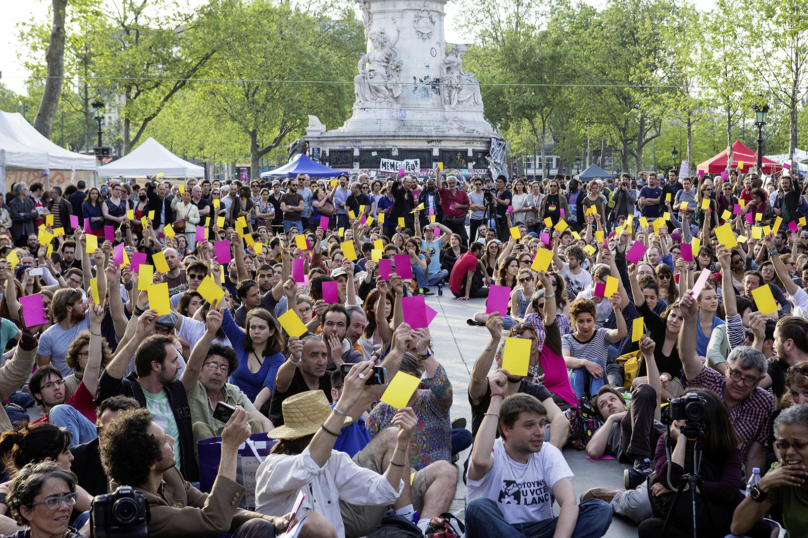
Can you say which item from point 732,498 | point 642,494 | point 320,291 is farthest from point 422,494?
point 320,291

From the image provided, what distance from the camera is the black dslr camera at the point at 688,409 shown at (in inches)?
176

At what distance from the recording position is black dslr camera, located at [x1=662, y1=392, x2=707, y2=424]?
4.46 m

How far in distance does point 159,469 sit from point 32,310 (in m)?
4.19

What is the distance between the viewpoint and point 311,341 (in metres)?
6.16

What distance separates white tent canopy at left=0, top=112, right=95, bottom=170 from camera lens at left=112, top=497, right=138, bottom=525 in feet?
65.4

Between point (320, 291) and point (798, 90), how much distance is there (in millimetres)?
25416

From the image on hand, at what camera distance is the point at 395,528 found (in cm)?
479

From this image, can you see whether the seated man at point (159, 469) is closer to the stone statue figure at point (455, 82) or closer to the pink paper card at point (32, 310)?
the pink paper card at point (32, 310)

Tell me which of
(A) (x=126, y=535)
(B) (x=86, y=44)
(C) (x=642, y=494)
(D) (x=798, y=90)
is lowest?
(C) (x=642, y=494)

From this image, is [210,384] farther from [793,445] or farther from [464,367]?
[464,367]

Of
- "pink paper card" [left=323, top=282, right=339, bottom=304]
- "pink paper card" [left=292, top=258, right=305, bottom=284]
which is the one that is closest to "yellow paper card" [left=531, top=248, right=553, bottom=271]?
"pink paper card" [left=323, top=282, right=339, bottom=304]

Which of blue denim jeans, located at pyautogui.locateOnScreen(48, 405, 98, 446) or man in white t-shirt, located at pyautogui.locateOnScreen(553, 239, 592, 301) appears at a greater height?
man in white t-shirt, located at pyautogui.locateOnScreen(553, 239, 592, 301)

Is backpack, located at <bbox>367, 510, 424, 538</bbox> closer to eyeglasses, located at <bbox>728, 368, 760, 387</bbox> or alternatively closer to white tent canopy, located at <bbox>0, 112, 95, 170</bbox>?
eyeglasses, located at <bbox>728, 368, 760, 387</bbox>

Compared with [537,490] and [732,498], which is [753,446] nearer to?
[732,498]
